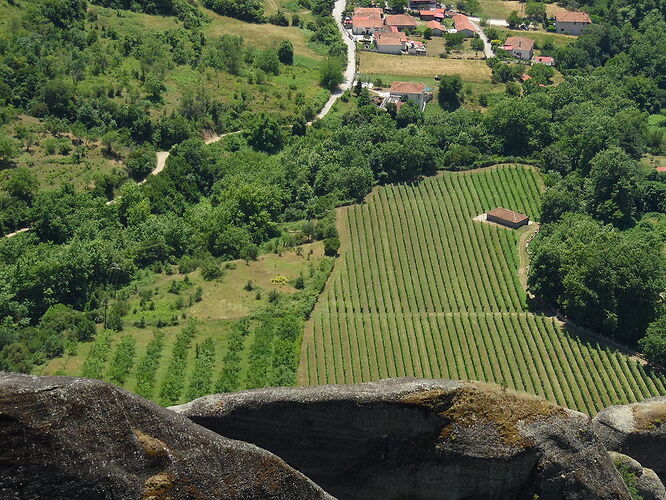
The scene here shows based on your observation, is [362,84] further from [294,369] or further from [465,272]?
[294,369]

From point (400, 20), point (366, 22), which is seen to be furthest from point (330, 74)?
point (400, 20)

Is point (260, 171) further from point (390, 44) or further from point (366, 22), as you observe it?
point (366, 22)

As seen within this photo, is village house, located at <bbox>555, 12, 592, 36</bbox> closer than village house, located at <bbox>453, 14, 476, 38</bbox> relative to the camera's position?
No

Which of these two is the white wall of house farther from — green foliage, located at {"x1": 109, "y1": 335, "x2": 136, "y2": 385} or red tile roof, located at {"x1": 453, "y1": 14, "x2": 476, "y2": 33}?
green foliage, located at {"x1": 109, "y1": 335, "x2": 136, "y2": 385}

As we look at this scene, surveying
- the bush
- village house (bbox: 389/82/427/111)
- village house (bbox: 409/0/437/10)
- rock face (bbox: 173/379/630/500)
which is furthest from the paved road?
rock face (bbox: 173/379/630/500)

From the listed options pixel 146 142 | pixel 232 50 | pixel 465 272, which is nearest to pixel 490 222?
pixel 465 272

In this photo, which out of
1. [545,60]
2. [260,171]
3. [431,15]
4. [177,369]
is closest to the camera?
[177,369]
